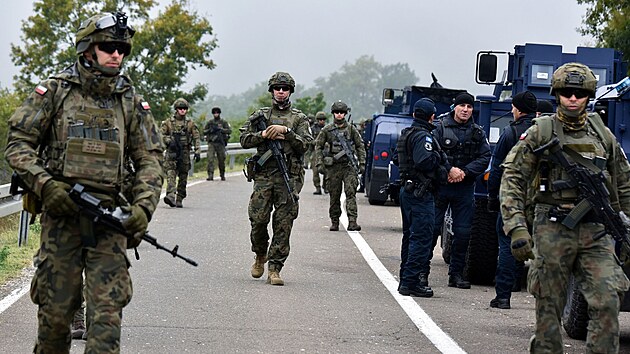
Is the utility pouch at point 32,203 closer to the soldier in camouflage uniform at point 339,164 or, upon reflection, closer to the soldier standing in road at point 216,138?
the soldier in camouflage uniform at point 339,164

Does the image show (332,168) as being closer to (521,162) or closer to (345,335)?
(345,335)

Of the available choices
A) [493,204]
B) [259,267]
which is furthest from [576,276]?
[259,267]

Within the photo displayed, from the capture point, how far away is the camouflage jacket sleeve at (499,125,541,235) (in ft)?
23.5

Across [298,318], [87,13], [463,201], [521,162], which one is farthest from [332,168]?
[87,13]

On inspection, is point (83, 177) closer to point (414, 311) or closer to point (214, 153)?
point (414, 311)

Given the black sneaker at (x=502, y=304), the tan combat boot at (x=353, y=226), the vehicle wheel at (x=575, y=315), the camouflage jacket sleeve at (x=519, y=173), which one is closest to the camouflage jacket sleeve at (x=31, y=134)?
the camouflage jacket sleeve at (x=519, y=173)

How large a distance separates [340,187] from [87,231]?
38.3ft

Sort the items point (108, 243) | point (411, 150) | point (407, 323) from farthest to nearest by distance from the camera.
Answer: point (411, 150), point (407, 323), point (108, 243)

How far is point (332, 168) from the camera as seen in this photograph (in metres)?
17.9

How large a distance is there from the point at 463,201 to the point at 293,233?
5.52m

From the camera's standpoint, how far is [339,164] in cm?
1791

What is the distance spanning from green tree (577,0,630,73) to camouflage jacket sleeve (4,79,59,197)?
65.5 feet

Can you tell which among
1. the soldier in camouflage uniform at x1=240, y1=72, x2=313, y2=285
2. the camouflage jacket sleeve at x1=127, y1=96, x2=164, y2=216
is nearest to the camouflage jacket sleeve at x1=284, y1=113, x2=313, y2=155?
the soldier in camouflage uniform at x1=240, y1=72, x2=313, y2=285

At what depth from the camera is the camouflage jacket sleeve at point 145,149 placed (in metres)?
6.45
